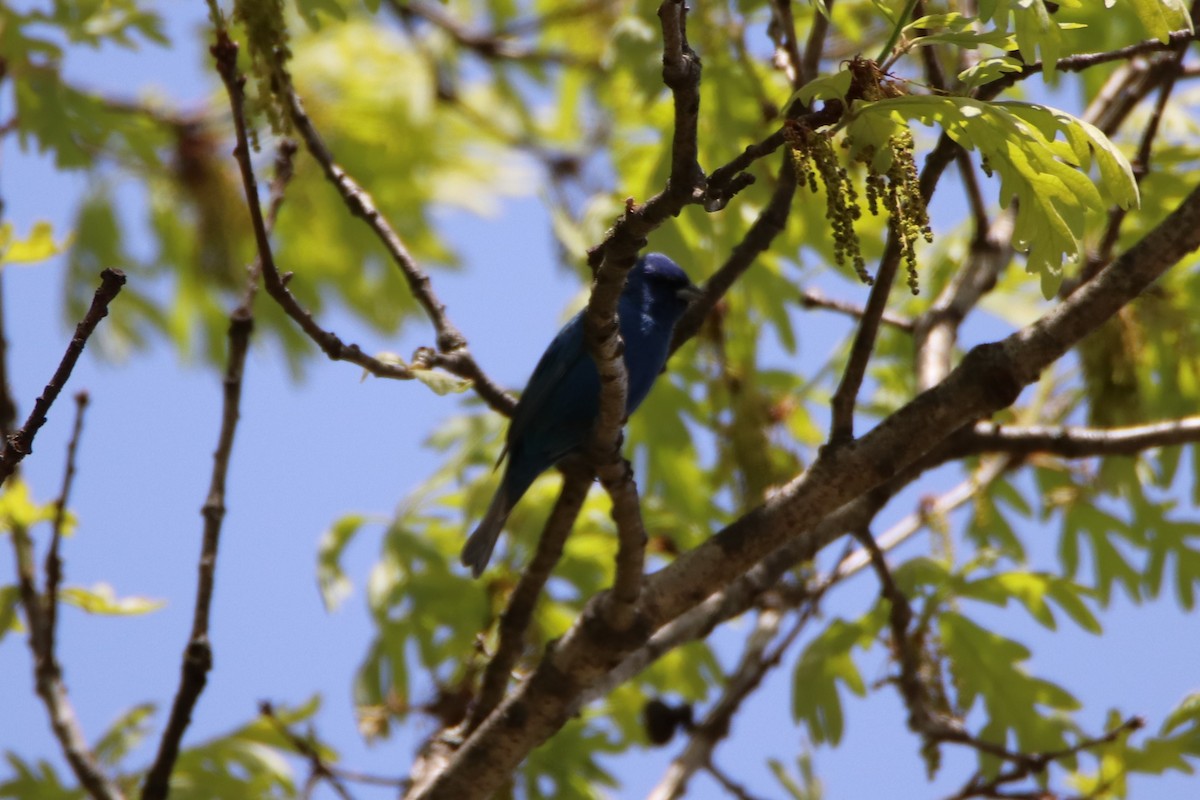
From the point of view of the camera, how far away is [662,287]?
223 inches

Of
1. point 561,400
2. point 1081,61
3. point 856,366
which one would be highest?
point 561,400

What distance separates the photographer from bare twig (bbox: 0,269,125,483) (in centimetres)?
220

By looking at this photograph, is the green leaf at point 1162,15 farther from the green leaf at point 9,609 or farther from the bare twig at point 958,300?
the green leaf at point 9,609

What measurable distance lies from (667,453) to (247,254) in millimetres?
2855

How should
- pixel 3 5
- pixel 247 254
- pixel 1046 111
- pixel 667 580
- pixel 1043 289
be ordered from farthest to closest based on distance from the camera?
pixel 247 254
pixel 3 5
pixel 667 580
pixel 1043 289
pixel 1046 111

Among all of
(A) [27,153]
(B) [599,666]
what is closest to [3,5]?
(A) [27,153]

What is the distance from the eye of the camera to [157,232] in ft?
25.6

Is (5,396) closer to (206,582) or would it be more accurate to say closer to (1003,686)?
(206,582)

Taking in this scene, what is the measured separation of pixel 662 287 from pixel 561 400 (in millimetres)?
774

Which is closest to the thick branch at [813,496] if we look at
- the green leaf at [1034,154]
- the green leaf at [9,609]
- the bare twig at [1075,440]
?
the green leaf at [1034,154]

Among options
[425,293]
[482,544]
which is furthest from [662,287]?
[425,293]

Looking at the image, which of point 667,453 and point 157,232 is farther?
point 157,232

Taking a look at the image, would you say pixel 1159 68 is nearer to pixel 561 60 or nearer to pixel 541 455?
pixel 541 455

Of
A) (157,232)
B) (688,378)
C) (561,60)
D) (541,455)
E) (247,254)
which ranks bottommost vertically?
(541,455)
